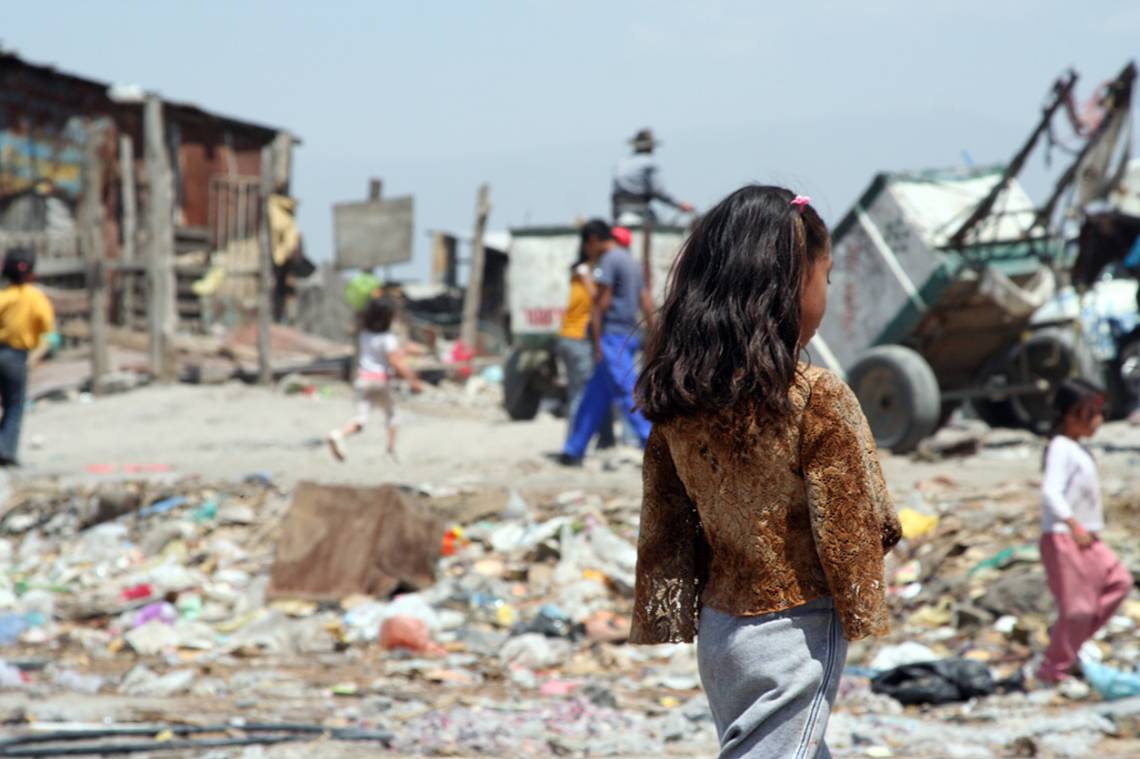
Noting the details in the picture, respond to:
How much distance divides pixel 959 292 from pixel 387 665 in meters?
5.31

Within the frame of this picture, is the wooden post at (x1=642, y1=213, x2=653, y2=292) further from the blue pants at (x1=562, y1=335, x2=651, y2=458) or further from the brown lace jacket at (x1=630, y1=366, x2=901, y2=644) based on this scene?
the brown lace jacket at (x1=630, y1=366, x2=901, y2=644)

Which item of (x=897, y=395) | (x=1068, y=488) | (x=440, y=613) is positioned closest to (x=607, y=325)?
(x=897, y=395)

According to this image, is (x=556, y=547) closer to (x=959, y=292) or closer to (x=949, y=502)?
(x=949, y=502)

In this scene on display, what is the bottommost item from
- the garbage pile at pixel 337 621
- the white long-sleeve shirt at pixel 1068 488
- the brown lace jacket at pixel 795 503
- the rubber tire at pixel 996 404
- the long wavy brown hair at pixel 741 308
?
the garbage pile at pixel 337 621

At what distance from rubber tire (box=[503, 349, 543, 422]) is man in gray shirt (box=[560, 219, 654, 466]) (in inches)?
129

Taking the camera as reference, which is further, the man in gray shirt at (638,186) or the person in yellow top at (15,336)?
the man in gray shirt at (638,186)

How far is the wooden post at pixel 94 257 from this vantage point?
1411 cm

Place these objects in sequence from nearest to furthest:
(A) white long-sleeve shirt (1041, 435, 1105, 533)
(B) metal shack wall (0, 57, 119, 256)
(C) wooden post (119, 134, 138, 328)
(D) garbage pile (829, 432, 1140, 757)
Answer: (D) garbage pile (829, 432, 1140, 757) → (A) white long-sleeve shirt (1041, 435, 1105, 533) → (B) metal shack wall (0, 57, 119, 256) → (C) wooden post (119, 134, 138, 328)

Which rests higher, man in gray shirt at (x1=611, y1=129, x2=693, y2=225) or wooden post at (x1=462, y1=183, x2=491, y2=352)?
man in gray shirt at (x1=611, y1=129, x2=693, y2=225)

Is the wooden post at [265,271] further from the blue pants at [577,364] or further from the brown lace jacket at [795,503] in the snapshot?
the brown lace jacket at [795,503]

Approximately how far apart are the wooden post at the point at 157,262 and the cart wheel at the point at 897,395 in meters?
7.70

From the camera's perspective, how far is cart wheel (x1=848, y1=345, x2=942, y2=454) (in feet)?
31.6

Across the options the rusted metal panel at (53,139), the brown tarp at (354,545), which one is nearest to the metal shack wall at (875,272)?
the brown tarp at (354,545)

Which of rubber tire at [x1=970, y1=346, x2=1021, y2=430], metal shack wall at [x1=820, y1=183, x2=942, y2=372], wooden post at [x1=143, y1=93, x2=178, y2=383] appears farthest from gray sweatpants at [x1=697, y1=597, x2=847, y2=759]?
wooden post at [x1=143, y1=93, x2=178, y2=383]
